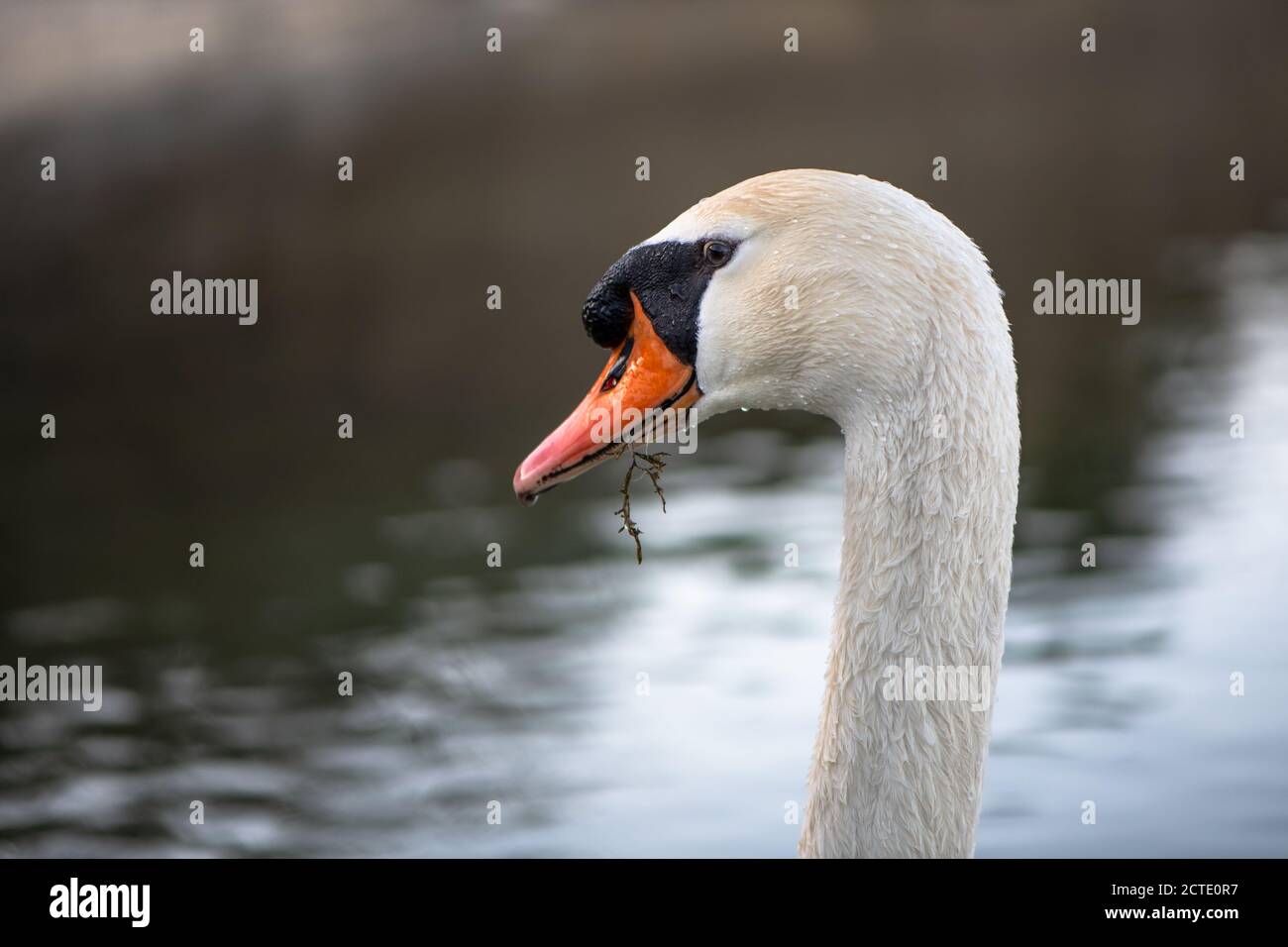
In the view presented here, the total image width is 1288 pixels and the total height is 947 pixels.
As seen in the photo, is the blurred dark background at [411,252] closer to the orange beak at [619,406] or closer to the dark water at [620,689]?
the dark water at [620,689]

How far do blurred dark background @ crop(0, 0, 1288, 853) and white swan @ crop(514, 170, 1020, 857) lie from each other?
3.71 meters

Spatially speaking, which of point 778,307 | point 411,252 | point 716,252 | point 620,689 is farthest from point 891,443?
point 411,252

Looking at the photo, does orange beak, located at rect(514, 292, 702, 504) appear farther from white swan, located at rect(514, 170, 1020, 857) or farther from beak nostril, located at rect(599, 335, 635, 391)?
white swan, located at rect(514, 170, 1020, 857)

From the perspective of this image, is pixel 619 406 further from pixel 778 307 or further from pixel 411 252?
pixel 411 252

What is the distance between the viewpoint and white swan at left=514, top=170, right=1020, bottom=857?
1961 mm

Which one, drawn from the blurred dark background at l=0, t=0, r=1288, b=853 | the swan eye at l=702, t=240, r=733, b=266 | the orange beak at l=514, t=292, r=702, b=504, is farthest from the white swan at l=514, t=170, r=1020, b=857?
the blurred dark background at l=0, t=0, r=1288, b=853

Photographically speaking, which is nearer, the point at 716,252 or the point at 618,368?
the point at 716,252

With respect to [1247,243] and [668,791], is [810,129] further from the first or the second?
[668,791]

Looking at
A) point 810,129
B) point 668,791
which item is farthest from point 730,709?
point 810,129

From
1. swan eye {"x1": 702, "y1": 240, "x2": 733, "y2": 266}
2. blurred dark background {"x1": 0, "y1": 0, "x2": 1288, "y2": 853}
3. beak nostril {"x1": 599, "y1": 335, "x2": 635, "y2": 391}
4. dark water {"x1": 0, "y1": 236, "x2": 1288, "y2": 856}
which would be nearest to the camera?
swan eye {"x1": 702, "y1": 240, "x2": 733, "y2": 266}

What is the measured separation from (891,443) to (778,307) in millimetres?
245

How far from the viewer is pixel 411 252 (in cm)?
1352

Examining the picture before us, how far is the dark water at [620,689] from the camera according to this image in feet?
18.6

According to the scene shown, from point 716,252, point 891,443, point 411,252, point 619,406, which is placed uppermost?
point 411,252
